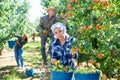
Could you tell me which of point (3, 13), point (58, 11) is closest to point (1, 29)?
point (3, 13)

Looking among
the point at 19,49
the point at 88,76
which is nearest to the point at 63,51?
the point at 88,76

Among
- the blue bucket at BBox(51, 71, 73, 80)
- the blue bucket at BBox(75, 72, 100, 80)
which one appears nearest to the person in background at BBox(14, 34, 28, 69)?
the blue bucket at BBox(51, 71, 73, 80)

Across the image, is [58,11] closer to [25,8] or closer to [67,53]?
[67,53]

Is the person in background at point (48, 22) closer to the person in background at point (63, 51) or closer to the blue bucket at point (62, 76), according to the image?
the person in background at point (63, 51)

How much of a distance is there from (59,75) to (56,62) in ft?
0.86

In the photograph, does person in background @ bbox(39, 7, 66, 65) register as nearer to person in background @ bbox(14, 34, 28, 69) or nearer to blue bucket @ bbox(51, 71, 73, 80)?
blue bucket @ bbox(51, 71, 73, 80)

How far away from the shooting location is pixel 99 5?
445 cm

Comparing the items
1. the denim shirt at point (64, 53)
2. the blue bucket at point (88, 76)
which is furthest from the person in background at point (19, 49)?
the blue bucket at point (88, 76)

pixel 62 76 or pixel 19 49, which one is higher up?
pixel 62 76

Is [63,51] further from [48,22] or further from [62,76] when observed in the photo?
[48,22]

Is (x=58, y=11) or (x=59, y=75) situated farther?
(x=58, y=11)

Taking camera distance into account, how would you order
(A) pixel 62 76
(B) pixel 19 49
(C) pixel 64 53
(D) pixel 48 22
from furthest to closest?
(B) pixel 19 49
(D) pixel 48 22
(C) pixel 64 53
(A) pixel 62 76

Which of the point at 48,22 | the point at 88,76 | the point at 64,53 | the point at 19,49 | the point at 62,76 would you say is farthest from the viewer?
the point at 19,49

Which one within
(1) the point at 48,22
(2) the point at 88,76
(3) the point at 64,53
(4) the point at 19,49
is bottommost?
(4) the point at 19,49
